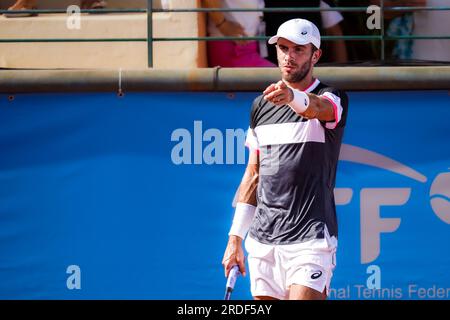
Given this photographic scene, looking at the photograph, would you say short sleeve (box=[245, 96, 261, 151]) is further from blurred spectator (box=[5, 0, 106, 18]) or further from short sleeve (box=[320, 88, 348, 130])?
blurred spectator (box=[5, 0, 106, 18])

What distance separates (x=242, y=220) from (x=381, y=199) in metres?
1.55

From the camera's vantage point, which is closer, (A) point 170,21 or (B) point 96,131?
(B) point 96,131

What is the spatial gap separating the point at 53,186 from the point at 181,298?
121 cm

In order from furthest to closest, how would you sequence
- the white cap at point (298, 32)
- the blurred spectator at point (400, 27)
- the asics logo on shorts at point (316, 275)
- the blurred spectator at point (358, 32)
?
the blurred spectator at point (358, 32) < the blurred spectator at point (400, 27) < the white cap at point (298, 32) < the asics logo on shorts at point (316, 275)

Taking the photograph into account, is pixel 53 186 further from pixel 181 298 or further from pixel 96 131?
pixel 181 298

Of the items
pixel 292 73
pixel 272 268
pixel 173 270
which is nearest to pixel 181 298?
pixel 173 270

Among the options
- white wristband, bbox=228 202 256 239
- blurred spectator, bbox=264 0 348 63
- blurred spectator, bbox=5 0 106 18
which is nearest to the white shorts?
white wristband, bbox=228 202 256 239

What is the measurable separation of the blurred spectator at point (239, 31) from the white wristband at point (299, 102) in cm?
264

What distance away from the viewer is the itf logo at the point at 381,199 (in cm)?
791

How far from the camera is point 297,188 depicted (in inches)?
254

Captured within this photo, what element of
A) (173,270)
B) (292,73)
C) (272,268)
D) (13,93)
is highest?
(13,93)

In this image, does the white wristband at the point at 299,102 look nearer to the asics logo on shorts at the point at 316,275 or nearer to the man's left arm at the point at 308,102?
the man's left arm at the point at 308,102

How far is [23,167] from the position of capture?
803 cm

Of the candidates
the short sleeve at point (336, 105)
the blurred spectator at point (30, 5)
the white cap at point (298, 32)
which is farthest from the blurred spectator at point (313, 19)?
the short sleeve at point (336, 105)
